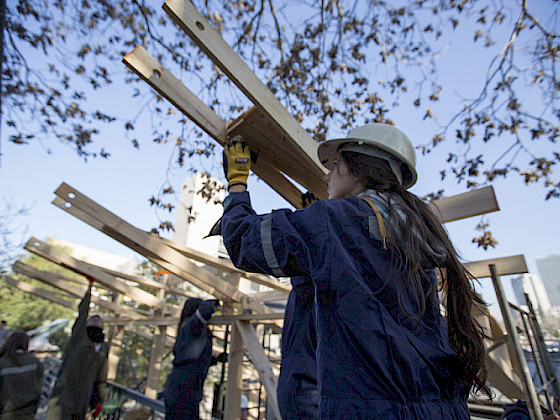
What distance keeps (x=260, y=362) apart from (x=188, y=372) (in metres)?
1.23

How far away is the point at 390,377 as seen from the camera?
3.52ft

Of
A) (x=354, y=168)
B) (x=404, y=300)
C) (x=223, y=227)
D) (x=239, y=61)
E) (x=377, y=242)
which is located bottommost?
(x=404, y=300)

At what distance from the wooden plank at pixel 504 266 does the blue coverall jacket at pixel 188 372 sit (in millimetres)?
4009

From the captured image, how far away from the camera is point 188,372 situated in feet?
16.1

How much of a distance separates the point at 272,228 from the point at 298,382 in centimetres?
90

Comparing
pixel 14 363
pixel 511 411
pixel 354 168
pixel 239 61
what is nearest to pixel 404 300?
pixel 354 168

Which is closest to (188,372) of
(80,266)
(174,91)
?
(80,266)

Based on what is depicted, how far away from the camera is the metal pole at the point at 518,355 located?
9.05 feet

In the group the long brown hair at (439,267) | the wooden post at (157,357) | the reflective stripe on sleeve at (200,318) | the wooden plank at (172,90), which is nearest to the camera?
the long brown hair at (439,267)

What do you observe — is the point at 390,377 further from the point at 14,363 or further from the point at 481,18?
the point at 481,18

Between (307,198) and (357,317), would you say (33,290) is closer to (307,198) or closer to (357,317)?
(307,198)

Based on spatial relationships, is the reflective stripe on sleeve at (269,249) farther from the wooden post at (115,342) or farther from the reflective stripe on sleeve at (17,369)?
the wooden post at (115,342)

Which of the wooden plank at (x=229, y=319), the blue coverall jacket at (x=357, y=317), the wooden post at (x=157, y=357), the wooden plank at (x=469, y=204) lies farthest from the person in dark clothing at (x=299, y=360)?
the wooden post at (x=157, y=357)

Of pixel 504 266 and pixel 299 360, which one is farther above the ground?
pixel 504 266
